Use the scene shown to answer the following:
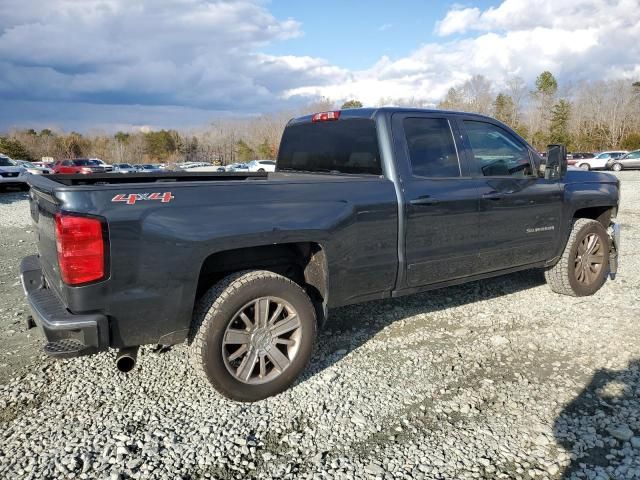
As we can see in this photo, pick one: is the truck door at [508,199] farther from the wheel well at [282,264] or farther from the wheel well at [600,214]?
the wheel well at [282,264]

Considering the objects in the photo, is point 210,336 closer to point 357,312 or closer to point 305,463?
point 305,463

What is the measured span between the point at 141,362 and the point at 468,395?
2465 mm

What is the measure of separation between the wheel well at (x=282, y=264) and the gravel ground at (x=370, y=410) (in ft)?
2.20

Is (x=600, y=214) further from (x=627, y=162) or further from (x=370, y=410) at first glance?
(x=627, y=162)

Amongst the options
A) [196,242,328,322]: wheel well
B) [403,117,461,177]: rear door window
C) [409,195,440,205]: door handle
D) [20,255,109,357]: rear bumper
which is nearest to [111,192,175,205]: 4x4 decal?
[196,242,328,322]: wheel well

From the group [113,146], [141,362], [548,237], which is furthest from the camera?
[113,146]

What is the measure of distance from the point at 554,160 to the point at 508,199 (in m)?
0.71

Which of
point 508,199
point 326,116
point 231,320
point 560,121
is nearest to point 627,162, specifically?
point 560,121

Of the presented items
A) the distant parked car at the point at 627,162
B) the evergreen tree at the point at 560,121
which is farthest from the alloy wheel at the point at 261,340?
the evergreen tree at the point at 560,121

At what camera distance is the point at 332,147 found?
4.20 m

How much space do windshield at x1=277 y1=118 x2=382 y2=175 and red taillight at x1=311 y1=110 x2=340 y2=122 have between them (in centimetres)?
3

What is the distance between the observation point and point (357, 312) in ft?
16.0

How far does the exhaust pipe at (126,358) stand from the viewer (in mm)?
2863

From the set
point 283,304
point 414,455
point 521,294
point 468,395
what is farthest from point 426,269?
point 521,294
